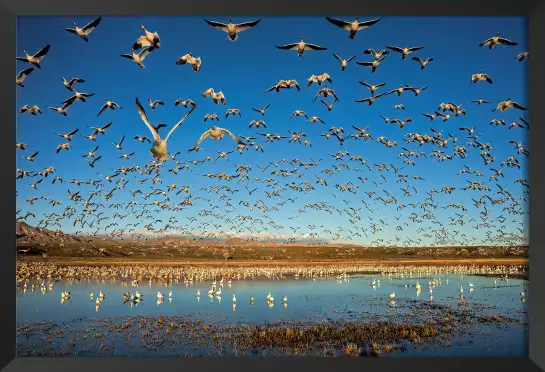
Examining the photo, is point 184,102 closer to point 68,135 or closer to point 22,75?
point 68,135

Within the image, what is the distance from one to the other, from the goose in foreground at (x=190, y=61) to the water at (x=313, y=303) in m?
3.97

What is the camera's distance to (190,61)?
732 centimetres

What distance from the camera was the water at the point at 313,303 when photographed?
696 cm

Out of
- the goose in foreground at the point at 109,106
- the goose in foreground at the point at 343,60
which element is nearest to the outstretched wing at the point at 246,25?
the goose in foreground at the point at 343,60

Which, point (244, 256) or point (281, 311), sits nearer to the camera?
point (281, 311)

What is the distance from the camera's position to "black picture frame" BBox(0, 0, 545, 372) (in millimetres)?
6168

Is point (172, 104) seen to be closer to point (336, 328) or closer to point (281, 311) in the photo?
point (281, 311)

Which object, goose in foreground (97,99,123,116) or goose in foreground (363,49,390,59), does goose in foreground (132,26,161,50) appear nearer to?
goose in foreground (97,99,123,116)

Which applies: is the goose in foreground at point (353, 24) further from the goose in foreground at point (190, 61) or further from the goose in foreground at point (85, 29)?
the goose in foreground at point (85, 29)

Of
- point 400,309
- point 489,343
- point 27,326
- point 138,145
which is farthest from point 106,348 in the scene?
point 489,343

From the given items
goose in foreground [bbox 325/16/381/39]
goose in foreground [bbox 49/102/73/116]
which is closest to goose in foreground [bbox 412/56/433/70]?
goose in foreground [bbox 325/16/381/39]

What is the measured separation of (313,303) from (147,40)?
5.42 meters
